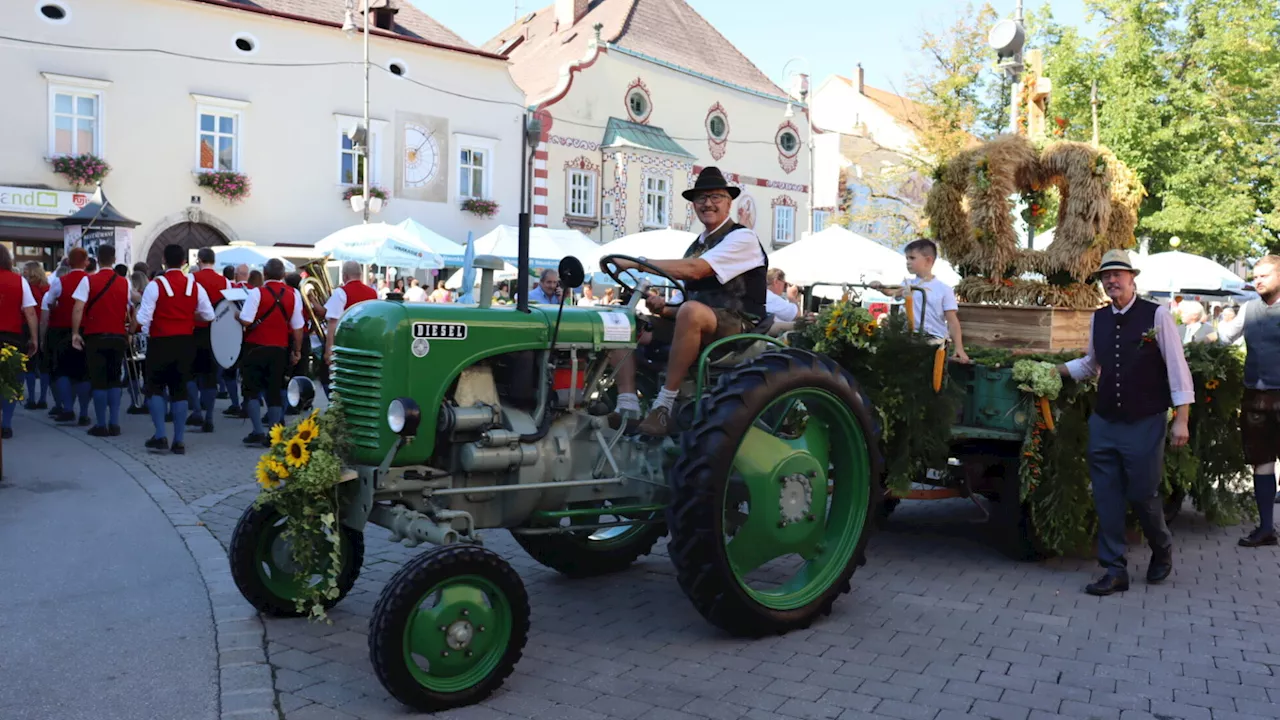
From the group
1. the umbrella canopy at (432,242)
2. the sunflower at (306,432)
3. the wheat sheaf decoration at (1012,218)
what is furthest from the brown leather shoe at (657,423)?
the umbrella canopy at (432,242)

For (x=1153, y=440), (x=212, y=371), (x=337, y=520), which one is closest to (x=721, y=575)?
(x=337, y=520)

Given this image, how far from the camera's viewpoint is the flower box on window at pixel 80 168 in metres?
20.1

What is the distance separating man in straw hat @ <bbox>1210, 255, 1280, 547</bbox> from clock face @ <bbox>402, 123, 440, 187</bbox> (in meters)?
21.3

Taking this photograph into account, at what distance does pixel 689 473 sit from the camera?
14.5 feet

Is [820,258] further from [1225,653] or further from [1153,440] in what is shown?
[1225,653]

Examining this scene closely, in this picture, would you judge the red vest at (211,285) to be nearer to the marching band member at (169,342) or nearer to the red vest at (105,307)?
the red vest at (105,307)

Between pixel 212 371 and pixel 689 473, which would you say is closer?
pixel 689 473

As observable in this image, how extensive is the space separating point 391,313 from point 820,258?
11279 mm

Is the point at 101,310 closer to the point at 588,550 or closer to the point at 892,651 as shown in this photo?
the point at 588,550

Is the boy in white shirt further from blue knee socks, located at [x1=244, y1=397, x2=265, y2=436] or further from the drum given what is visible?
the drum

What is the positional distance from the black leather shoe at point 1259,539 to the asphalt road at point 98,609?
6.16m

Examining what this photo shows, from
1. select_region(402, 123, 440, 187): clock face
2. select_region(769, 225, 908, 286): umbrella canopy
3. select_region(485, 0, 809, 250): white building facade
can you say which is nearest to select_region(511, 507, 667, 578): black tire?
select_region(769, 225, 908, 286): umbrella canopy

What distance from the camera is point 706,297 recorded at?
511 centimetres

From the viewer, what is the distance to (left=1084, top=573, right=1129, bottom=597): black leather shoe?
5504 millimetres
